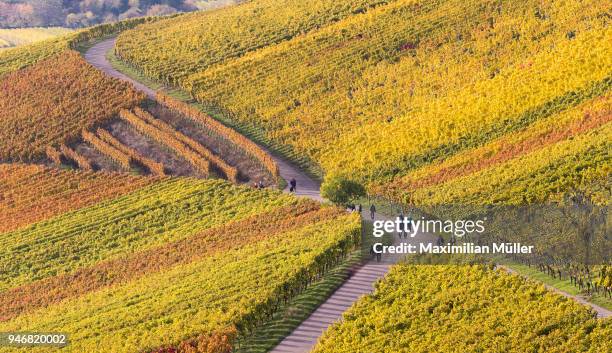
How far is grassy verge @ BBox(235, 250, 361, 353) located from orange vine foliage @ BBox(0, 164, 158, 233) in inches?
1055

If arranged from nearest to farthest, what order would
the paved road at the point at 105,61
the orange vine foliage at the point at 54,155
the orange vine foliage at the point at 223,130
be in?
1. the orange vine foliage at the point at 223,130
2. the orange vine foliage at the point at 54,155
3. the paved road at the point at 105,61

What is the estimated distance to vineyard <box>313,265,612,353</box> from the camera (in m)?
49.9

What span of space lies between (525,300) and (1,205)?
1740 inches

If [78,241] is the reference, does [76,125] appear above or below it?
above

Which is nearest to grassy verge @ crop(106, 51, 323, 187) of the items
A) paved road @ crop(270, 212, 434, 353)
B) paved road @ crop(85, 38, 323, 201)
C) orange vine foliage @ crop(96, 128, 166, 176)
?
paved road @ crop(85, 38, 323, 201)

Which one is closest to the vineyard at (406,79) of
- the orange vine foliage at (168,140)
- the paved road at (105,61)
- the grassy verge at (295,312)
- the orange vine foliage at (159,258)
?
the paved road at (105,61)

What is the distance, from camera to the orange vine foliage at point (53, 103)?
95.9 meters

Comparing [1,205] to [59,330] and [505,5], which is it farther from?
[505,5]

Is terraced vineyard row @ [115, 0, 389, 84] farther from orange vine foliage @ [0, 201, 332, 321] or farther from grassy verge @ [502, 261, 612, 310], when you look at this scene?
grassy verge @ [502, 261, 612, 310]

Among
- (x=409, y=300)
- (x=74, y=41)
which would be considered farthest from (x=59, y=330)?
(x=74, y=41)

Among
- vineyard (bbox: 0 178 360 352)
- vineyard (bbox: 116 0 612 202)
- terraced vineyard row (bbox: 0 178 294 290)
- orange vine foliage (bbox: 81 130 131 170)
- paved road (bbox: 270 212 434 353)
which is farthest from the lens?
orange vine foliage (bbox: 81 130 131 170)

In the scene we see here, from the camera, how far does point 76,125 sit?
9725cm

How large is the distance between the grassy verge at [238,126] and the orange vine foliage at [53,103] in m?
2.77

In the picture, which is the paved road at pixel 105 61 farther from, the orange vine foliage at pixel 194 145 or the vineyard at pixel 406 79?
the orange vine foliage at pixel 194 145
